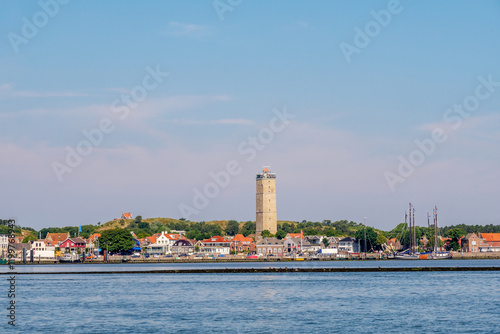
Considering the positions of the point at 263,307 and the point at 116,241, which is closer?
the point at 263,307

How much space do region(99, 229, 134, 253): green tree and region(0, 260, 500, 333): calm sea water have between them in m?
99.3

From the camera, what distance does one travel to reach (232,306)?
6369 centimetres

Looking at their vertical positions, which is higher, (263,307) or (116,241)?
(116,241)

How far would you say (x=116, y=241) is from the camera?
641 feet

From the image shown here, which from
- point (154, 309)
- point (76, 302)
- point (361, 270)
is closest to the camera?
point (154, 309)

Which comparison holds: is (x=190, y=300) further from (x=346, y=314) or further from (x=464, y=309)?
(x=464, y=309)

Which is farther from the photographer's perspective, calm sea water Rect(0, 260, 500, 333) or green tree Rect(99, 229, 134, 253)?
green tree Rect(99, 229, 134, 253)

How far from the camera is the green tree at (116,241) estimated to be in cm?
19488

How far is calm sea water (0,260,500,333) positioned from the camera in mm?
49719

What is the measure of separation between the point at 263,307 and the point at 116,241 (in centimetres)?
13813

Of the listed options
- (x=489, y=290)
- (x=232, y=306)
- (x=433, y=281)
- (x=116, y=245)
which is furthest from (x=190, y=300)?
(x=116, y=245)

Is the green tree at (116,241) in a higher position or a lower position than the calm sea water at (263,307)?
higher

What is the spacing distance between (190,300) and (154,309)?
838 centimetres

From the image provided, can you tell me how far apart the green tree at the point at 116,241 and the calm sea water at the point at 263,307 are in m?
99.3
